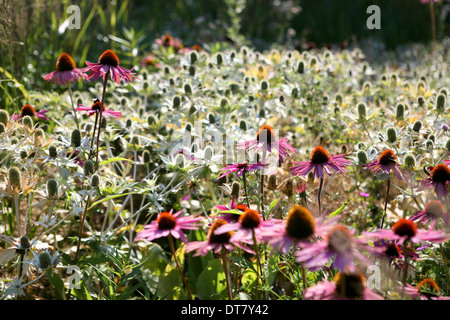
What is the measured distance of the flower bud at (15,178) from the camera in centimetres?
145

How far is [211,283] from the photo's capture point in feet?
5.66

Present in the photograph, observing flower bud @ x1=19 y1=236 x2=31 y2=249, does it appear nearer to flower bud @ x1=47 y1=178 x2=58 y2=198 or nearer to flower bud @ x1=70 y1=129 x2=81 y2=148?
flower bud @ x1=47 y1=178 x2=58 y2=198

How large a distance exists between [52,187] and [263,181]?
724 mm

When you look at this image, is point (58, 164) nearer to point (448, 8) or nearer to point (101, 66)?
point (101, 66)

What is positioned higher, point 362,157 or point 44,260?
point 362,157

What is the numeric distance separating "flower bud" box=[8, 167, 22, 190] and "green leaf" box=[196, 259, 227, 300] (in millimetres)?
727

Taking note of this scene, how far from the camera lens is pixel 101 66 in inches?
62.2

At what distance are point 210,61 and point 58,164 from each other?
56.2 inches

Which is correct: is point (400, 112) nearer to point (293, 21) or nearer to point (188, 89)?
point (188, 89)

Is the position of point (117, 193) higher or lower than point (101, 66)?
lower

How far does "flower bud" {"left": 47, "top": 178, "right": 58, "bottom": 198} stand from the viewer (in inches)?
58.1

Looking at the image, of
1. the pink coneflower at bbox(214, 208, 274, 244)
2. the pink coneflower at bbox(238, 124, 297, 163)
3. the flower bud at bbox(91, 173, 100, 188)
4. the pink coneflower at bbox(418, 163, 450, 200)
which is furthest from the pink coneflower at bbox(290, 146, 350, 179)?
the flower bud at bbox(91, 173, 100, 188)

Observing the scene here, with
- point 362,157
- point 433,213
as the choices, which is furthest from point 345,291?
point 362,157
